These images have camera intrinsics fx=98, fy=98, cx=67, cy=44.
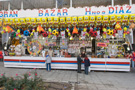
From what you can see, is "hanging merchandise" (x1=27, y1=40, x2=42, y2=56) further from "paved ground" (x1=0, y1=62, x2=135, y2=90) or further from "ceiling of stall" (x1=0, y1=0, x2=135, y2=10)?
"ceiling of stall" (x1=0, y1=0, x2=135, y2=10)

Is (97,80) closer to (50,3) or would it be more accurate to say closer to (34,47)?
(34,47)

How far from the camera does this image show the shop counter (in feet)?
23.7

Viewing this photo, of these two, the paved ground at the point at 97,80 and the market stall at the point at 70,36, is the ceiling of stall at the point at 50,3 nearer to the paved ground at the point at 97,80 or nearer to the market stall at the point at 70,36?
the market stall at the point at 70,36

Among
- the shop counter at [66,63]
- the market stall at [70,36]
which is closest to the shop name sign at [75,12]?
the market stall at [70,36]

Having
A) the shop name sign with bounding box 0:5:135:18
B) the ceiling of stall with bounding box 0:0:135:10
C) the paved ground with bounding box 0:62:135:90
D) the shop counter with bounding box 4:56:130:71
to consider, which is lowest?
the paved ground with bounding box 0:62:135:90

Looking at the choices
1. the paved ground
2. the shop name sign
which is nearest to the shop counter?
the paved ground

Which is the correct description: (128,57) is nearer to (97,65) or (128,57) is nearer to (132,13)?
(97,65)

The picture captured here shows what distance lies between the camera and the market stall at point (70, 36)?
6.52 metres

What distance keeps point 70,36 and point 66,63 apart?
2234 millimetres

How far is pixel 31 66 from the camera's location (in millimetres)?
8156

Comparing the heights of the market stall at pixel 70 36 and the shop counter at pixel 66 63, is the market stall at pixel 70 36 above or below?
above

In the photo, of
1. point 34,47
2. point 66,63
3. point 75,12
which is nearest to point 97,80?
point 66,63

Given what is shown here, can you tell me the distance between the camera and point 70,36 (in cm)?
818

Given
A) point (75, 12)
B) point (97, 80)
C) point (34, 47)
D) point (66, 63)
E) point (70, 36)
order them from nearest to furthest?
point (97, 80), point (75, 12), point (66, 63), point (70, 36), point (34, 47)
